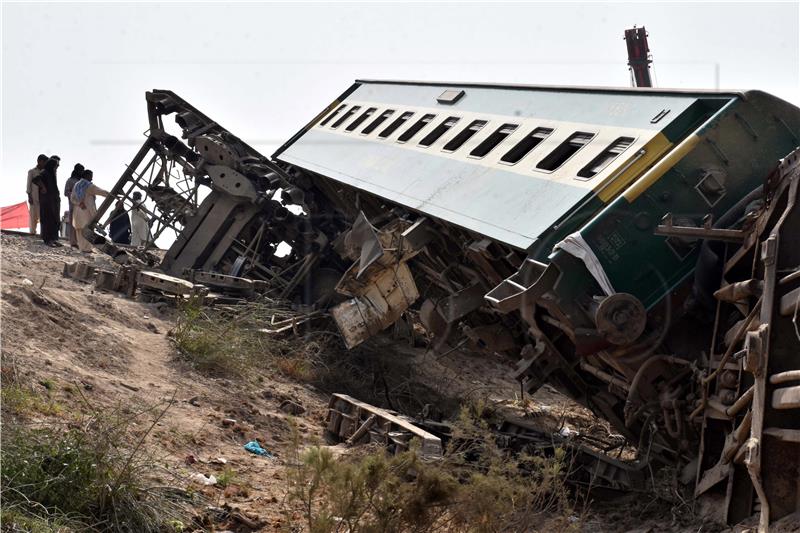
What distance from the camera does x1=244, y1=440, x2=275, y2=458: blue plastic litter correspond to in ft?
37.4

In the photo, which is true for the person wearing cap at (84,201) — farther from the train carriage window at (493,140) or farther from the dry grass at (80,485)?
the dry grass at (80,485)

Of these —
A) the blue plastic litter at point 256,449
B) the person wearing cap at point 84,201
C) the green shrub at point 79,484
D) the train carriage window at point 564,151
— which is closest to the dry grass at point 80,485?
the green shrub at point 79,484

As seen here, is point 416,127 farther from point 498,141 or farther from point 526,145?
point 526,145

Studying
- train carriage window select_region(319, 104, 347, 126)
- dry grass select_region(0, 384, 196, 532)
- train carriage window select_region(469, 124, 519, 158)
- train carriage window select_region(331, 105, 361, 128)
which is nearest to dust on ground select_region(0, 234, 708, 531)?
dry grass select_region(0, 384, 196, 532)

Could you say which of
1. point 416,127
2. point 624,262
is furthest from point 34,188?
point 624,262

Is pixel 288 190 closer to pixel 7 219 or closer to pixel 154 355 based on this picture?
pixel 154 355

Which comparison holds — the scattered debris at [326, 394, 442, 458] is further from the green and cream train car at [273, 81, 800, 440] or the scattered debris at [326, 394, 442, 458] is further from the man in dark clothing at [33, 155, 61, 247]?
the man in dark clothing at [33, 155, 61, 247]

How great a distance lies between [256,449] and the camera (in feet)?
37.5

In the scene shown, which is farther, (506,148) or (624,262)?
(506,148)

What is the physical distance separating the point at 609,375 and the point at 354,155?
7.90 metres

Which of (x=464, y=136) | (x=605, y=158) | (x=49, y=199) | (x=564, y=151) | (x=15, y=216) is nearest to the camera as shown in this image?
(x=605, y=158)

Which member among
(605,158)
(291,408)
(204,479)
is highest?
(605,158)

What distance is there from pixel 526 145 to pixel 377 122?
20.5 ft

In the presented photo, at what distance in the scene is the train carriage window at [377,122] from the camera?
18.8 m
